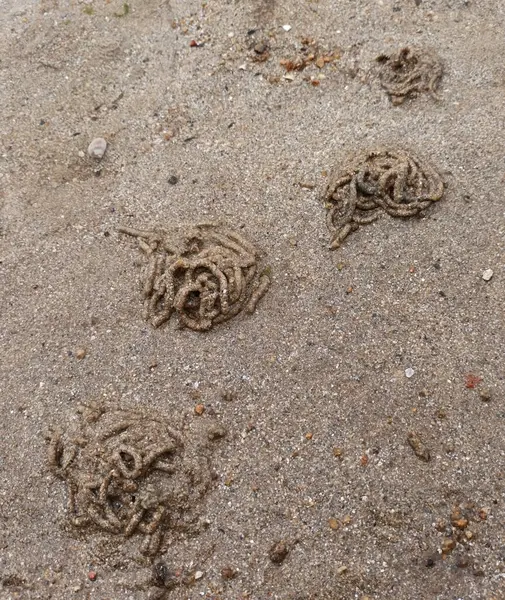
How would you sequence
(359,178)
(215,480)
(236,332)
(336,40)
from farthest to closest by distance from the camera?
(336,40) → (359,178) → (236,332) → (215,480)

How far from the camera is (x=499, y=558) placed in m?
3.07

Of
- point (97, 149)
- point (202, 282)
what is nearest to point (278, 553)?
point (202, 282)

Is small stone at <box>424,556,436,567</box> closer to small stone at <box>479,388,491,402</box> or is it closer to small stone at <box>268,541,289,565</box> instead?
small stone at <box>268,541,289,565</box>

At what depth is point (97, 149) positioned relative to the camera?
187 inches

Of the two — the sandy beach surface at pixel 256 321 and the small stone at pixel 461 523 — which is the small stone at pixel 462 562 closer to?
the sandy beach surface at pixel 256 321

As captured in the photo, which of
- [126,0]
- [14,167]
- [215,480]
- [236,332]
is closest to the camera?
[215,480]

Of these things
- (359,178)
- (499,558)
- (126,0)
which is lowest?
(499,558)

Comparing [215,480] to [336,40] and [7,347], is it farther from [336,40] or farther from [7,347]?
[336,40]

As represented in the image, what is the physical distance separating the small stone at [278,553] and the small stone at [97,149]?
3453mm

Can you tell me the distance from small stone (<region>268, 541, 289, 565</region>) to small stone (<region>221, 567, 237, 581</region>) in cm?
23

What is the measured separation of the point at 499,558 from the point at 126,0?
586 cm

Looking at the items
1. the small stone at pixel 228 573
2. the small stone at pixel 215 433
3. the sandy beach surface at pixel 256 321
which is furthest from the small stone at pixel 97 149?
the small stone at pixel 228 573

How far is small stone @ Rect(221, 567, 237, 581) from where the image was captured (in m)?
3.18

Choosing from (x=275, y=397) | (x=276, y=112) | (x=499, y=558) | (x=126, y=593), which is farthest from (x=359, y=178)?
(x=126, y=593)
